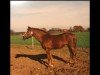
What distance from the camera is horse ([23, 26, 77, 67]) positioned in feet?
5.51

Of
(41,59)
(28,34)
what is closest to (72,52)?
(41,59)

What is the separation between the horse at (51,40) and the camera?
66.1 inches

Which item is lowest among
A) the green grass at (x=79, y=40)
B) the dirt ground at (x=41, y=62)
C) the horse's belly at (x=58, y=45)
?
the dirt ground at (x=41, y=62)

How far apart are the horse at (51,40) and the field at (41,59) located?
3 centimetres

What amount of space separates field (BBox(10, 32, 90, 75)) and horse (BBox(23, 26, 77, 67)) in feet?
0.09

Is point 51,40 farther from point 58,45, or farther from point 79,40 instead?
point 79,40

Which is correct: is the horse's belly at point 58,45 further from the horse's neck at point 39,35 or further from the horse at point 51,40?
the horse's neck at point 39,35

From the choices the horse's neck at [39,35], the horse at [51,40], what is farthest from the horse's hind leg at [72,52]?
the horse's neck at [39,35]

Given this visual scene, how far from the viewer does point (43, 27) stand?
5.50 ft

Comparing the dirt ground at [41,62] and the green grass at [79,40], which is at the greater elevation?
the green grass at [79,40]

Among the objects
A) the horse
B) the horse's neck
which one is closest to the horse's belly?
the horse
